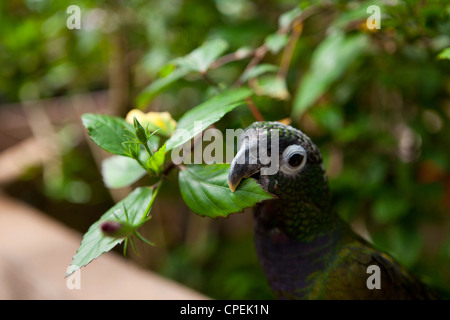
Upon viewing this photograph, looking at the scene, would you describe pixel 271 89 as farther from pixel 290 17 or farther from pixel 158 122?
pixel 158 122

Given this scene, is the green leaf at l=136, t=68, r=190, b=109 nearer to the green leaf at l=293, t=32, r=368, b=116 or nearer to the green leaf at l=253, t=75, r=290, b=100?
the green leaf at l=253, t=75, r=290, b=100

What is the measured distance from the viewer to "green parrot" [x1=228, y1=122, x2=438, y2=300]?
491 mm

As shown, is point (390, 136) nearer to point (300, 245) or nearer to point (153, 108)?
point (300, 245)

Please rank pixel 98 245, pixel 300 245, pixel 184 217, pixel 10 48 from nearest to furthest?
pixel 98 245 → pixel 300 245 → pixel 10 48 → pixel 184 217

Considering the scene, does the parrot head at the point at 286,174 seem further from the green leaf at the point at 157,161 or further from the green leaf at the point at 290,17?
the green leaf at the point at 290,17

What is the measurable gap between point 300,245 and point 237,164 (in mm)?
197

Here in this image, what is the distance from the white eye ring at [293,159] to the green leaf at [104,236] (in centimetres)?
16

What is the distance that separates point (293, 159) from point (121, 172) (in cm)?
21

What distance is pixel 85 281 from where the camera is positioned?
782 mm

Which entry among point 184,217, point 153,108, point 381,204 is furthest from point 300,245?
point 184,217

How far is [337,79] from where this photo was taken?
36.0 inches

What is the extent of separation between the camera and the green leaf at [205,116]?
0.37 metres

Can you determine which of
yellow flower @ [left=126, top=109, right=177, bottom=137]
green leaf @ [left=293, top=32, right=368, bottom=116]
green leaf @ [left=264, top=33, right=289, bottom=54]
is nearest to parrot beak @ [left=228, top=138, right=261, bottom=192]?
yellow flower @ [left=126, top=109, right=177, bottom=137]

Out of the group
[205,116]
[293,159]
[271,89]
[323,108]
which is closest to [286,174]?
[293,159]
